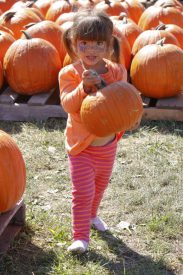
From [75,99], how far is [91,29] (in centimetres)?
40

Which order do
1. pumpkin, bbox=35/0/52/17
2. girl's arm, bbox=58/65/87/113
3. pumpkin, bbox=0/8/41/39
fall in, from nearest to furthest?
1. girl's arm, bbox=58/65/87/113
2. pumpkin, bbox=0/8/41/39
3. pumpkin, bbox=35/0/52/17

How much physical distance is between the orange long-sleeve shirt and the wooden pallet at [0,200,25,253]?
0.60 m

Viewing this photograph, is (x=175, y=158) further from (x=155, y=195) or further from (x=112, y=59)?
(x=112, y=59)

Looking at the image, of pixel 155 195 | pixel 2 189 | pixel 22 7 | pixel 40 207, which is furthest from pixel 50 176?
pixel 22 7

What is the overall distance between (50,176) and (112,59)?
149cm

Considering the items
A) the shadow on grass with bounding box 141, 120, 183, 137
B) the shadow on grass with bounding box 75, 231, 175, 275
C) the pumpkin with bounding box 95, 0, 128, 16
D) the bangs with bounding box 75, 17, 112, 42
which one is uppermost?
the bangs with bounding box 75, 17, 112, 42

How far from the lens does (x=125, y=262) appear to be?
12.2 feet

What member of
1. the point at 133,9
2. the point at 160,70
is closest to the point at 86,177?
the point at 160,70

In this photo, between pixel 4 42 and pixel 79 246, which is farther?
pixel 4 42

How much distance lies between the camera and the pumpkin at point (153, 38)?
6320mm

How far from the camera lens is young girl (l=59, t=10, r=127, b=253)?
332cm

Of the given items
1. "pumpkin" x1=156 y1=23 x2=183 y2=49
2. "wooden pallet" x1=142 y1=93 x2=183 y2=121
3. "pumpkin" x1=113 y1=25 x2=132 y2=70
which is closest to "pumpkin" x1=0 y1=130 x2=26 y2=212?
"wooden pallet" x1=142 y1=93 x2=183 y2=121

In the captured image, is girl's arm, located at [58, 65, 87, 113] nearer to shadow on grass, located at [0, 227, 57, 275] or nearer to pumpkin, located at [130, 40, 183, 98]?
shadow on grass, located at [0, 227, 57, 275]

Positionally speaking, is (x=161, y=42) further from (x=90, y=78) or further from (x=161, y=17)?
(x=90, y=78)
